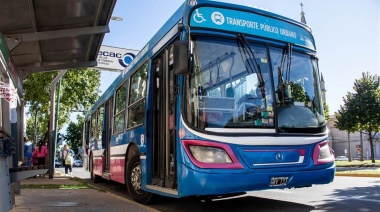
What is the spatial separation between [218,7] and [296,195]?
4883 millimetres

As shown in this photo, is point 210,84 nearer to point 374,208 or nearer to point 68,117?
point 374,208

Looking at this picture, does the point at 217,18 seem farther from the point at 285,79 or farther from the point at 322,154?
the point at 322,154

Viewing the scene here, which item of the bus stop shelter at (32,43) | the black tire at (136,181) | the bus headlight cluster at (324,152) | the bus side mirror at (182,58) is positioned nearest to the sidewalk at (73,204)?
the black tire at (136,181)

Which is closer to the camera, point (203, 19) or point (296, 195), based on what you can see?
point (203, 19)

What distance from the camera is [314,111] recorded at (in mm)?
5855

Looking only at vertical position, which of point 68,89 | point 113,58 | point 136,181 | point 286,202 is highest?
point 113,58

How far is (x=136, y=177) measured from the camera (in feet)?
24.4

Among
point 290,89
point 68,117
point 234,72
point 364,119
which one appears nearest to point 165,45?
point 234,72

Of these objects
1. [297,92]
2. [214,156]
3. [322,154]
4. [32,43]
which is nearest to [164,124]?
[214,156]

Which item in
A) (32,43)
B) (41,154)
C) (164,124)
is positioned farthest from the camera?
(41,154)

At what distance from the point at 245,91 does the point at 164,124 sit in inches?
65.8

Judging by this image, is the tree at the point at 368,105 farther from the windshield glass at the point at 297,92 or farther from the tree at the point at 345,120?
the windshield glass at the point at 297,92

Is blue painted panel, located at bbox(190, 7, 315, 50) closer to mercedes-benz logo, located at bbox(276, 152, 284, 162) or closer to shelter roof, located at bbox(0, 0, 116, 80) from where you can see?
mercedes-benz logo, located at bbox(276, 152, 284, 162)

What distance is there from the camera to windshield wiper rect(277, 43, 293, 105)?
18.2 feet
